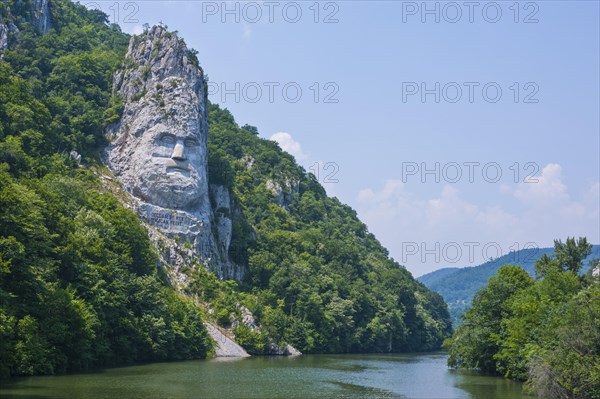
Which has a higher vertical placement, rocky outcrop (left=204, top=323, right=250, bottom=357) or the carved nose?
the carved nose

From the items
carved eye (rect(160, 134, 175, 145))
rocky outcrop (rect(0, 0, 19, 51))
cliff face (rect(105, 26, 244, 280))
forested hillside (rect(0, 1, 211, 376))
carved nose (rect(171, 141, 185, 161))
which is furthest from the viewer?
rocky outcrop (rect(0, 0, 19, 51))

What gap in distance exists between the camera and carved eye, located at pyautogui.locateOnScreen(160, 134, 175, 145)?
116438 mm

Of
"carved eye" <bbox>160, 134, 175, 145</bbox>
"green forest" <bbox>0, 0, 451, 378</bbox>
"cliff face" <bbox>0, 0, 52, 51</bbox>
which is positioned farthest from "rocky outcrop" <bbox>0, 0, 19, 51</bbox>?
"carved eye" <bbox>160, 134, 175, 145</bbox>

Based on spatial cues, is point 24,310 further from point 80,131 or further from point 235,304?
point 80,131

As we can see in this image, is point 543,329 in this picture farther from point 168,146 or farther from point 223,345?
point 168,146

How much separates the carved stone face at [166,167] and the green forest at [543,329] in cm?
4965

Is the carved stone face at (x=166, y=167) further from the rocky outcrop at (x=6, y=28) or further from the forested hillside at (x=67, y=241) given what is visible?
the rocky outcrop at (x=6, y=28)

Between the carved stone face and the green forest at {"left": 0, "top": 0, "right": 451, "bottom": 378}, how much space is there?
6833 mm

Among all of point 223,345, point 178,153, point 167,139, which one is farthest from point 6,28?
point 223,345

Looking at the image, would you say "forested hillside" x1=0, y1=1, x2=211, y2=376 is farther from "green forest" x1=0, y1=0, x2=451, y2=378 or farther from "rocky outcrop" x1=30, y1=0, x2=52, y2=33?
"rocky outcrop" x1=30, y1=0, x2=52, y2=33

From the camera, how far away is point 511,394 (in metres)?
50.9

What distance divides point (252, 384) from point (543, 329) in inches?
954

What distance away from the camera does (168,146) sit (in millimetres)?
116625

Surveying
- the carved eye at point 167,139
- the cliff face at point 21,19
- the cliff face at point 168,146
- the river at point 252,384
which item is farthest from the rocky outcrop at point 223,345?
the cliff face at point 21,19
